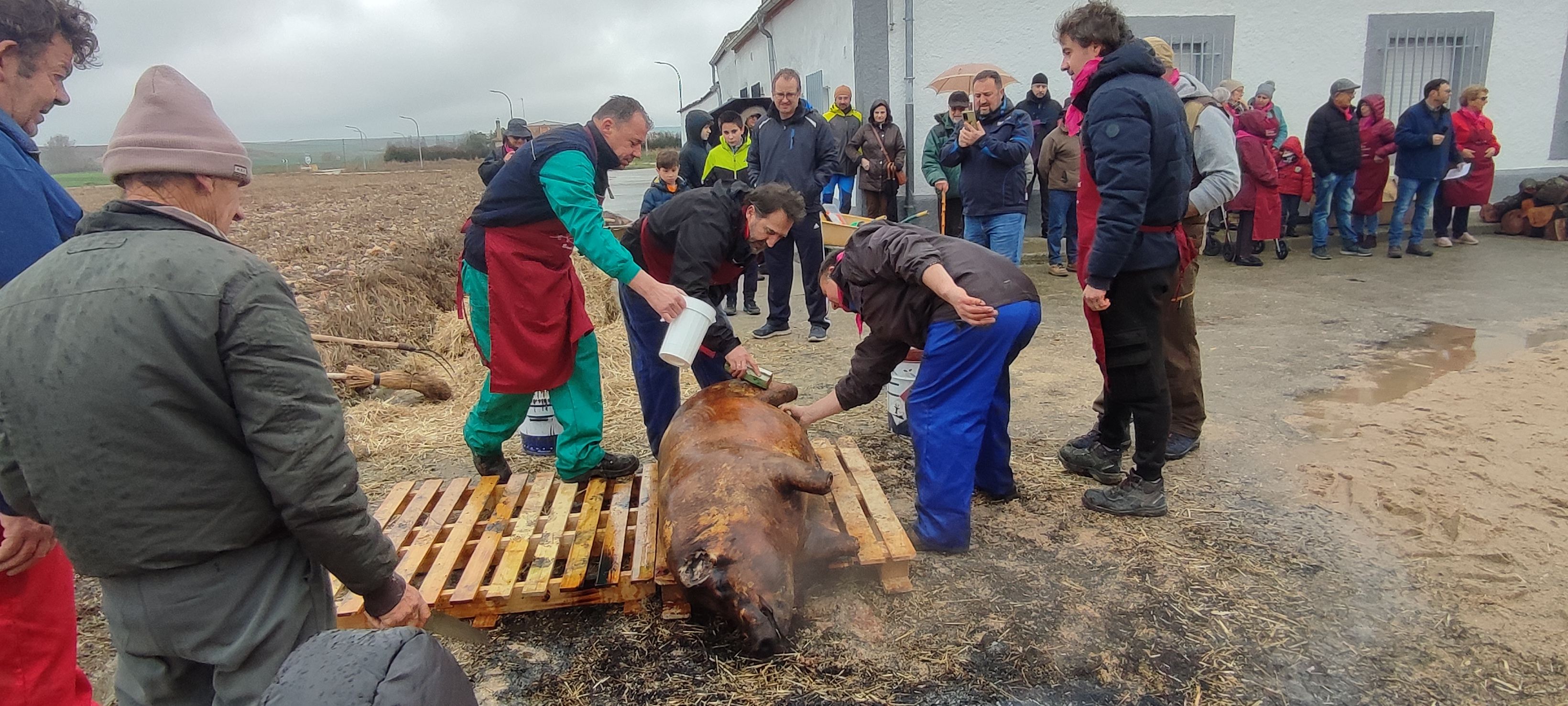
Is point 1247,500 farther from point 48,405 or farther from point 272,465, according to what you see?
point 48,405

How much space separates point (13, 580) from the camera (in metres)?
2.21

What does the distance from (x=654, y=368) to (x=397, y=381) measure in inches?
106

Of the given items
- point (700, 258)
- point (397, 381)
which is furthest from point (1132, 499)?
point (397, 381)

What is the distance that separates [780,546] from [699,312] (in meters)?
1.26

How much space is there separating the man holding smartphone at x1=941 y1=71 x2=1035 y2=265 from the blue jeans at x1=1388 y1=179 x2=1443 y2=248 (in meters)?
5.23

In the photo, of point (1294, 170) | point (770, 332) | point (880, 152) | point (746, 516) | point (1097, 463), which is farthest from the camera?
point (1294, 170)

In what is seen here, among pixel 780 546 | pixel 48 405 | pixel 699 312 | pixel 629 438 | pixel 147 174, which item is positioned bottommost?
pixel 629 438

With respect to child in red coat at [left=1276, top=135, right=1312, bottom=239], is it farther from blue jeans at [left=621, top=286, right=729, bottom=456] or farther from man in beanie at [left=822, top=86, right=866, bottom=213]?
blue jeans at [left=621, top=286, right=729, bottom=456]

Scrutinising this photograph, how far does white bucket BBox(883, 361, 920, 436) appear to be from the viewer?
471cm

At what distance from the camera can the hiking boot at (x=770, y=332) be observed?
25.1 ft

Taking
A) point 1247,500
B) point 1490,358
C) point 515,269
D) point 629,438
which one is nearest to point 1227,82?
point 1490,358

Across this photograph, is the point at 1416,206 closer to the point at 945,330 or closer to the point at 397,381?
the point at 945,330

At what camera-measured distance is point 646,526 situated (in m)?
3.63

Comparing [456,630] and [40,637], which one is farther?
[456,630]
